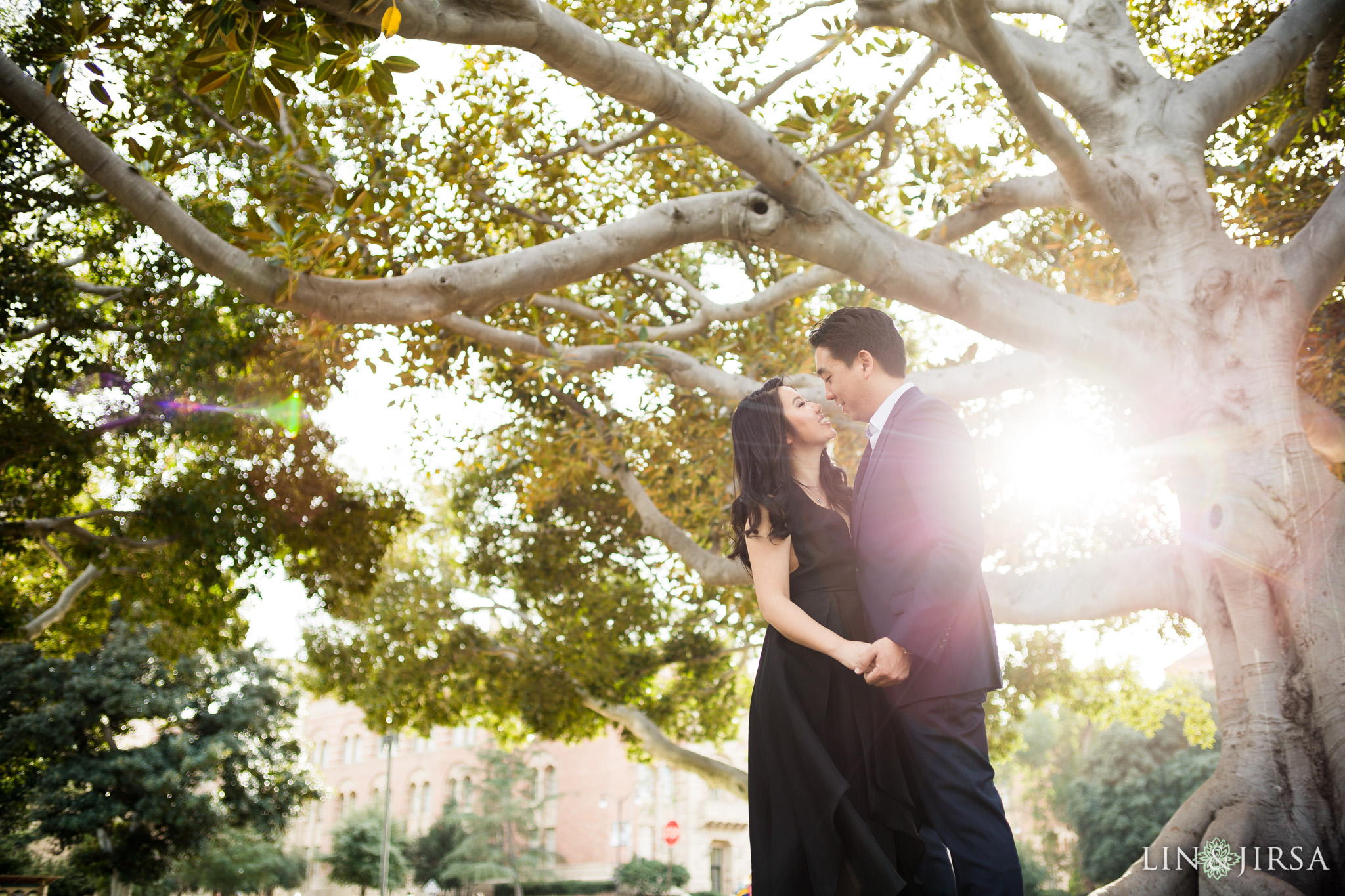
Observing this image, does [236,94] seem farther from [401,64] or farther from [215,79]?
[401,64]

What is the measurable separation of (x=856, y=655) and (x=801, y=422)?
2.64ft

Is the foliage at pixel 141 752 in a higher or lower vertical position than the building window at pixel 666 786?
higher

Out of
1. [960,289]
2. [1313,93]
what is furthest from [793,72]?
[1313,93]

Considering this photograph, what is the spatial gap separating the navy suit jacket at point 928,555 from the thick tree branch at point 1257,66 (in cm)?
483

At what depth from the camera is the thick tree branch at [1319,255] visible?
5.40 m

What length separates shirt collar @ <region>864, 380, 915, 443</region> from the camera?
2828mm

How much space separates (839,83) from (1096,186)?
4.21 meters

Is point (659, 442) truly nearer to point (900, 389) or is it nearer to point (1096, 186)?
point (1096, 186)

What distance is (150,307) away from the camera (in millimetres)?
10461

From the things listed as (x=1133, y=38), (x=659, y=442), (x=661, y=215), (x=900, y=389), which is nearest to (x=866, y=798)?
(x=900, y=389)

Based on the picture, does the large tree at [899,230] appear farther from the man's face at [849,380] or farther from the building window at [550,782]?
the building window at [550,782]

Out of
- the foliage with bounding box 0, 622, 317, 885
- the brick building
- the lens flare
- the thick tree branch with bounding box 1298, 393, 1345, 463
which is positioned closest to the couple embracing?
the thick tree branch with bounding box 1298, 393, 1345, 463

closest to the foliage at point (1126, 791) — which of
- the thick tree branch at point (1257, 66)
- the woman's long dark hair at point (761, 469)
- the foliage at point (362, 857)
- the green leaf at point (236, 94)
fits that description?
the foliage at point (362, 857)

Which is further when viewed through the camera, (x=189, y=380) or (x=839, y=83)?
(x=189, y=380)
